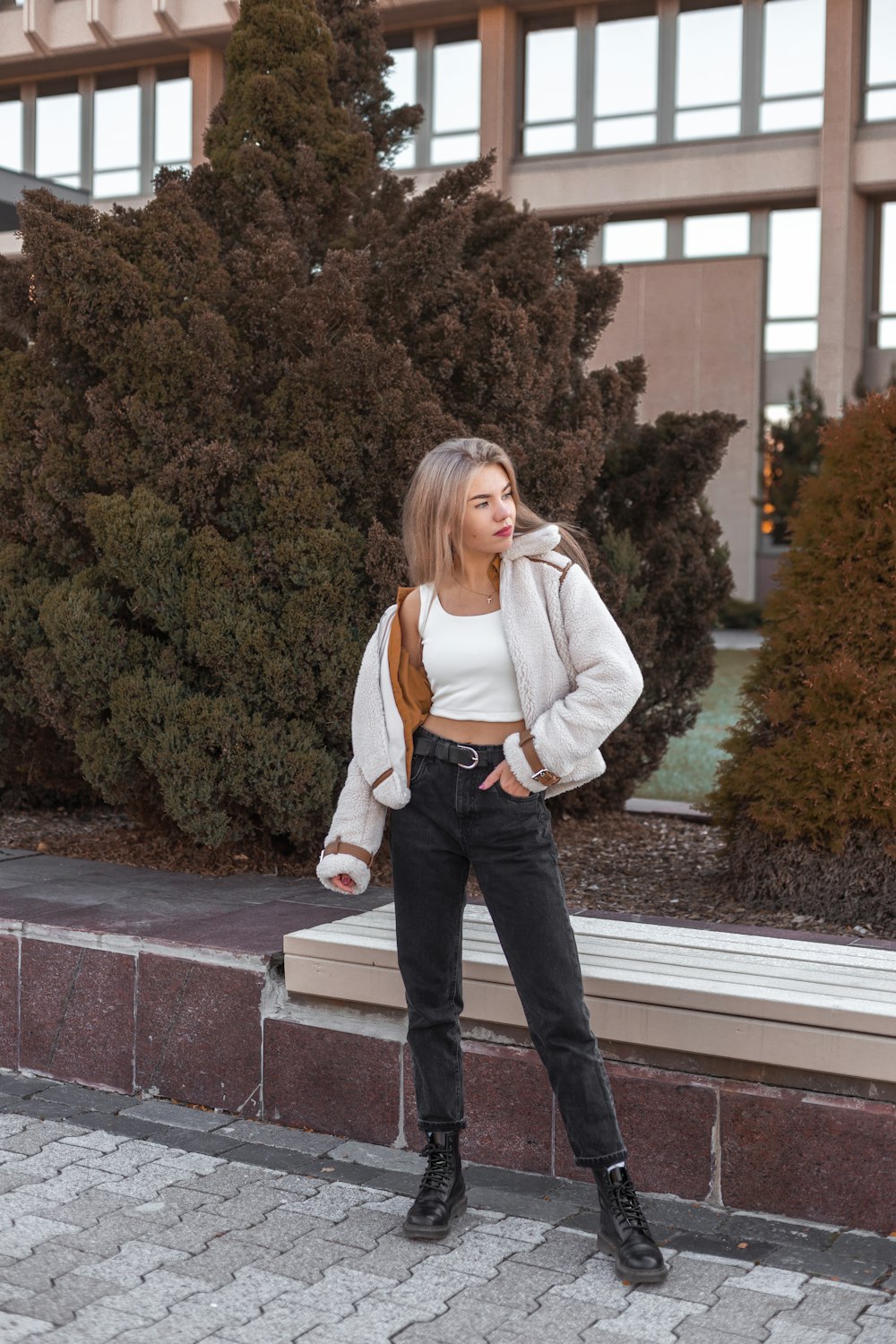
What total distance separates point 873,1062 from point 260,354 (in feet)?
11.9

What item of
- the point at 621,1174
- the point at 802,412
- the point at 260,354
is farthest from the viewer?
the point at 802,412

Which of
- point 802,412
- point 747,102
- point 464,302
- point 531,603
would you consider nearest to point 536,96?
point 747,102

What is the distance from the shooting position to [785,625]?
214 inches

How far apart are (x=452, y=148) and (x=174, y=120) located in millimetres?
6321

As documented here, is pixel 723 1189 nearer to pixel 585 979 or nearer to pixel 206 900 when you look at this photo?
pixel 585 979

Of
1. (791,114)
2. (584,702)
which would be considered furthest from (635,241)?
(584,702)

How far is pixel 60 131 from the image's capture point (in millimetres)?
34500

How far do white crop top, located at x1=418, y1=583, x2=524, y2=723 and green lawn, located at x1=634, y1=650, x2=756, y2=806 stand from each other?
2.58m

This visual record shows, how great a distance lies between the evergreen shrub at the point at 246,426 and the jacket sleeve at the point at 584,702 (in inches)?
88.0

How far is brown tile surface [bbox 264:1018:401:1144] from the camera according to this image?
416 centimetres

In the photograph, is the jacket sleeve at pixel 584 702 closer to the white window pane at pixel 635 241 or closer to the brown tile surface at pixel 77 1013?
the brown tile surface at pixel 77 1013

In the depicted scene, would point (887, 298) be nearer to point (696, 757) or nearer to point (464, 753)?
point (696, 757)

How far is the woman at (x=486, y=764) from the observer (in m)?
3.39

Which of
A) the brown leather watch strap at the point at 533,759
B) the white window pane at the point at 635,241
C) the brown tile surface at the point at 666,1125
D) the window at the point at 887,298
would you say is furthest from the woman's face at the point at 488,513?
the window at the point at 887,298
